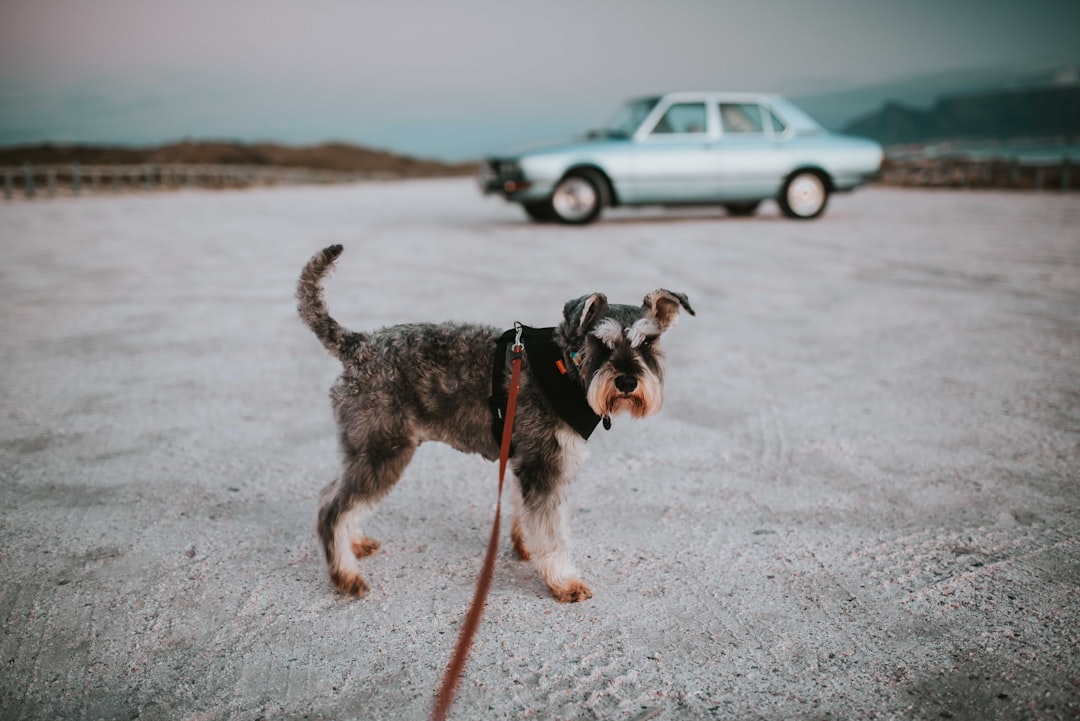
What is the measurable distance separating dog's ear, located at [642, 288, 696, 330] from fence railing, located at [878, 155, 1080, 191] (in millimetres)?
24858

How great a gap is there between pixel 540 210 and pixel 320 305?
490 inches

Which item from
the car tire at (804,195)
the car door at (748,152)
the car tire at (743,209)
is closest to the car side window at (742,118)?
the car door at (748,152)

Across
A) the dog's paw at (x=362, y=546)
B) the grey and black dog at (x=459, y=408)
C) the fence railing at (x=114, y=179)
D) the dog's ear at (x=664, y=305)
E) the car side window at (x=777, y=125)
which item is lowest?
the dog's paw at (x=362, y=546)

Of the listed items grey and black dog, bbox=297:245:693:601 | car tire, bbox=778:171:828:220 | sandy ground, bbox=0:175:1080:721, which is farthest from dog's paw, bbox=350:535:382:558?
car tire, bbox=778:171:828:220

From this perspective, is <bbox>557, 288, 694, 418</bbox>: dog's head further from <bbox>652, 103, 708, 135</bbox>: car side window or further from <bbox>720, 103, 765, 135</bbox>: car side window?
<bbox>720, 103, 765, 135</bbox>: car side window

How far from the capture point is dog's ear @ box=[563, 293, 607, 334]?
2.81 meters

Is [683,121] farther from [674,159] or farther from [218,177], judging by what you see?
[218,177]

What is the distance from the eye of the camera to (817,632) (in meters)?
2.80

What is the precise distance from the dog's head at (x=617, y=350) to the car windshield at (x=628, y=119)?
11740mm

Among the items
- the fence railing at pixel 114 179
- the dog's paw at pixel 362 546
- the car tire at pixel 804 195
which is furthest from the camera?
the fence railing at pixel 114 179

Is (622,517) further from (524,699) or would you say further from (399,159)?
(399,159)

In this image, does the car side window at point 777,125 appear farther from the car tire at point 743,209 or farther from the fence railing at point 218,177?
the fence railing at point 218,177

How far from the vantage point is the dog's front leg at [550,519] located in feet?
9.88

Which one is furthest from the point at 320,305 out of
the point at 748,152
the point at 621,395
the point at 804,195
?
the point at 804,195
